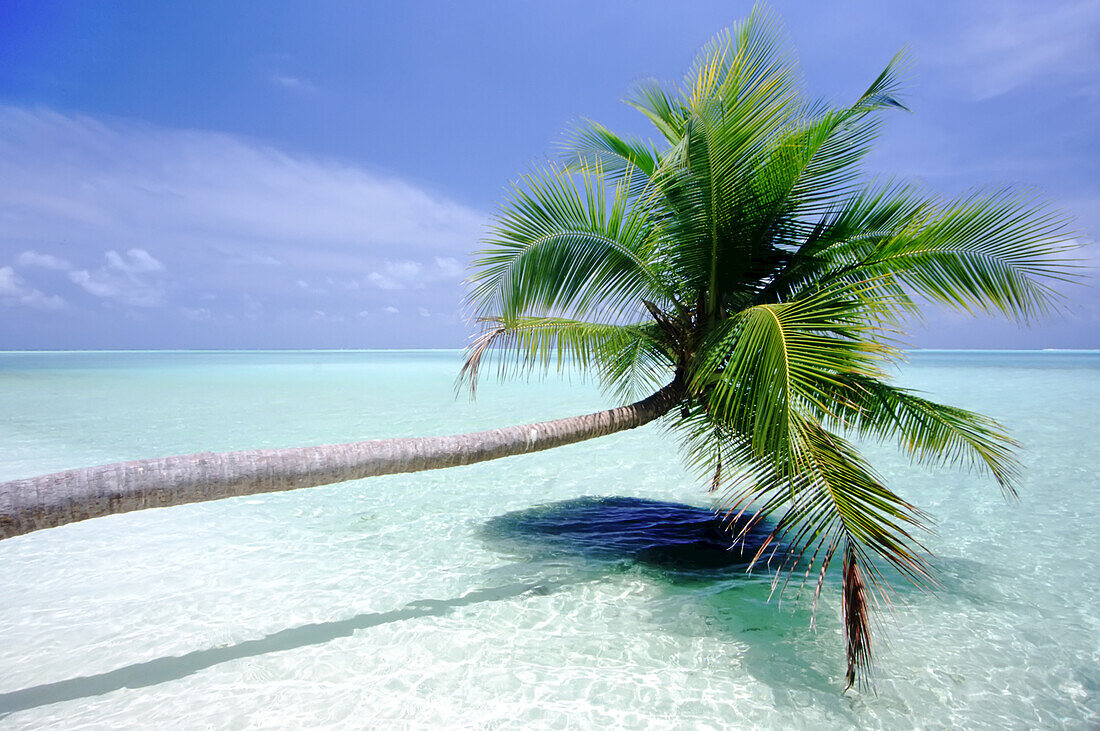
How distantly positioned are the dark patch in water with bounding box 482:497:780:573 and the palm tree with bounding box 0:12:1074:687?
0.62 meters

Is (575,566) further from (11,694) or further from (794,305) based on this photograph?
(11,694)

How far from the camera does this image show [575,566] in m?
5.22

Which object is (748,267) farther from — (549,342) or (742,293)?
(549,342)

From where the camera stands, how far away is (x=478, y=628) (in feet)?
13.3

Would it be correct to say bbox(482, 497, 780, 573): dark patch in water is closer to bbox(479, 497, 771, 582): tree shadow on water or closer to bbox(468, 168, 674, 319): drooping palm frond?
bbox(479, 497, 771, 582): tree shadow on water

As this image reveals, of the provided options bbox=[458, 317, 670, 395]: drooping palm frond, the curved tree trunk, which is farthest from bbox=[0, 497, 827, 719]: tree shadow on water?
bbox=[458, 317, 670, 395]: drooping palm frond

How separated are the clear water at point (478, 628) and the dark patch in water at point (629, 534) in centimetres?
17

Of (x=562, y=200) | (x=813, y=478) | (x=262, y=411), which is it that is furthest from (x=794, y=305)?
(x=262, y=411)

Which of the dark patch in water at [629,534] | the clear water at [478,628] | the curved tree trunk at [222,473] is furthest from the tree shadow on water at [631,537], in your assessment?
the curved tree trunk at [222,473]

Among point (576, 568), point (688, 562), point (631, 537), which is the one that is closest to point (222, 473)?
point (576, 568)

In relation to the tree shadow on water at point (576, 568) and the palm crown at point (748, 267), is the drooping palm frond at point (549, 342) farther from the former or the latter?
the tree shadow on water at point (576, 568)

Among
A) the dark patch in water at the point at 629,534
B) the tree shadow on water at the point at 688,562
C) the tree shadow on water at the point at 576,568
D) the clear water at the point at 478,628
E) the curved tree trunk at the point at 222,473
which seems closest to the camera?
the curved tree trunk at the point at 222,473

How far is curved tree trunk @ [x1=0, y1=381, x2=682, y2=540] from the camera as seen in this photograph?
2.69 meters

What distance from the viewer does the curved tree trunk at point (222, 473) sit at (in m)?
2.69
